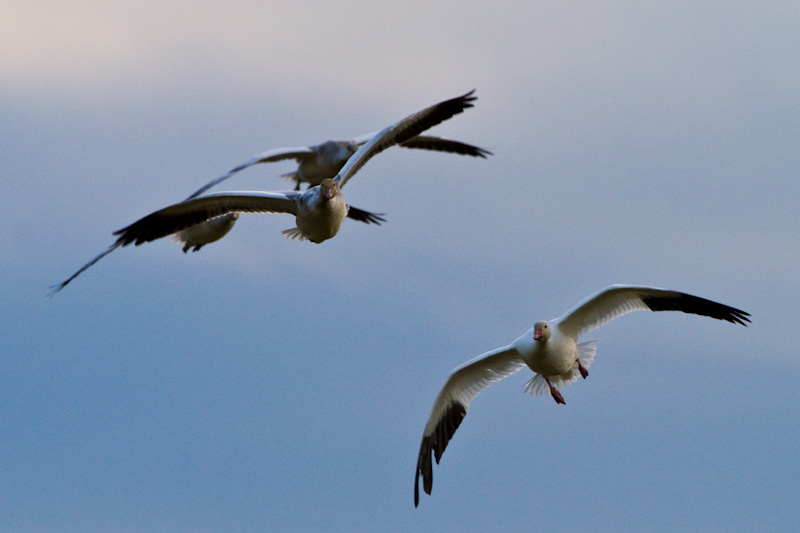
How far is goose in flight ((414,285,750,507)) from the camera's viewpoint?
10.8 m

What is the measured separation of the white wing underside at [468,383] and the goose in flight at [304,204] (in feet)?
7.42

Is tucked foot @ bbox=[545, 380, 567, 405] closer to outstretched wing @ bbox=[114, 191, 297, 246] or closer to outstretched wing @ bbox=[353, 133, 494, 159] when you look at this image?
outstretched wing @ bbox=[114, 191, 297, 246]

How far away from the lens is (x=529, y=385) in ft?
38.9

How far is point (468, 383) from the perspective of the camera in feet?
38.9

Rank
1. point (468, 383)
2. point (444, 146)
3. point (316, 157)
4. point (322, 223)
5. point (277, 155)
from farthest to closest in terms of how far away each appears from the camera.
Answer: point (444, 146), point (316, 157), point (277, 155), point (468, 383), point (322, 223)

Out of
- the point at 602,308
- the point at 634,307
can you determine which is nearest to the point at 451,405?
the point at 602,308

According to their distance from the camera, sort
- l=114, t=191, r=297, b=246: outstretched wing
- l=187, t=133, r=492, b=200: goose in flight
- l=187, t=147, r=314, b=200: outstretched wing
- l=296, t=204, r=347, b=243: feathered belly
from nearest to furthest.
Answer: l=114, t=191, r=297, b=246: outstretched wing, l=296, t=204, r=347, b=243: feathered belly, l=187, t=147, r=314, b=200: outstretched wing, l=187, t=133, r=492, b=200: goose in flight

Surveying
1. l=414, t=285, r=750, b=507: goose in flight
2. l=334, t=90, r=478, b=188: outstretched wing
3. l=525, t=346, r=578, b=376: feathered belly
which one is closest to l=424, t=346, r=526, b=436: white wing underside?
l=414, t=285, r=750, b=507: goose in flight

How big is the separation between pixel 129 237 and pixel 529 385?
462cm

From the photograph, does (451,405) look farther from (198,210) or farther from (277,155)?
(277,155)

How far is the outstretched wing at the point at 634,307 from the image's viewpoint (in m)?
10.9

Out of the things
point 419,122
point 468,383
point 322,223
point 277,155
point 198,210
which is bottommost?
point 468,383

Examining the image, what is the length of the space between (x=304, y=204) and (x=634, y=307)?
11.9 ft

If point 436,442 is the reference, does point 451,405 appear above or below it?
above
